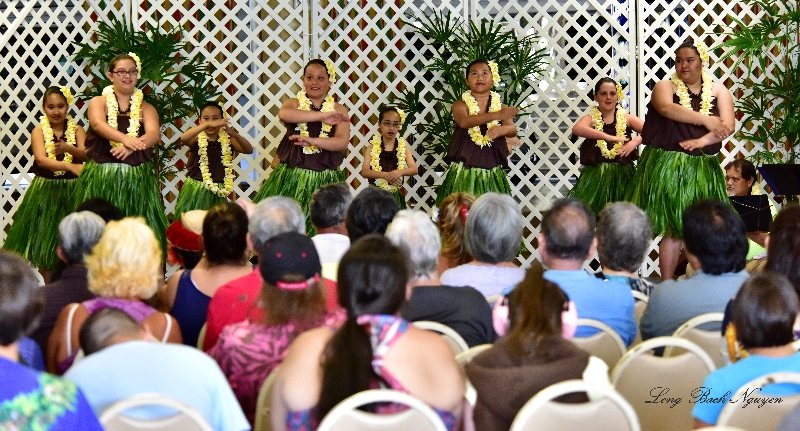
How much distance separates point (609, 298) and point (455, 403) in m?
0.92

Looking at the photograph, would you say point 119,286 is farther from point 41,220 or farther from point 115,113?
point 41,220

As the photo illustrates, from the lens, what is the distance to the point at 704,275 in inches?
107

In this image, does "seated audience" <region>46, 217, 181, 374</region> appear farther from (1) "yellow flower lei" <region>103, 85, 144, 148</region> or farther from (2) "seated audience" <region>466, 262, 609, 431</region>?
(1) "yellow flower lei" <region>103, 85, 144, 148</region>

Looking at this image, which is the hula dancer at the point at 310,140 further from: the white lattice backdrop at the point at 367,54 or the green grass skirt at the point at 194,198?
the white lattice backdrop at the point at 367,54

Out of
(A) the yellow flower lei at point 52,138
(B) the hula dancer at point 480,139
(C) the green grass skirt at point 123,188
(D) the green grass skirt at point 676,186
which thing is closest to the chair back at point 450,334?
(D) the green grass skirt at point 676,186

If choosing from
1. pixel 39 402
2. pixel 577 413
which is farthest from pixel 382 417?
pixel 39 402

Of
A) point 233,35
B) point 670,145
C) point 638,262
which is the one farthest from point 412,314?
point 233,35

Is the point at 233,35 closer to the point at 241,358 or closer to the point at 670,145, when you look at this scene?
the point at 670,145

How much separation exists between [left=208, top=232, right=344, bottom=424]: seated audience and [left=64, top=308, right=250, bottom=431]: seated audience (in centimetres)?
32

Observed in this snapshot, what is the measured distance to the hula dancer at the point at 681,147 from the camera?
493 cm

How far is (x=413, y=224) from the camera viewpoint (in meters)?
2.71

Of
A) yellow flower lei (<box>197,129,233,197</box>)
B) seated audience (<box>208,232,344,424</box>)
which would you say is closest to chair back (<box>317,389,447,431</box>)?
seated audience (<box>208,232,344,424</box>)

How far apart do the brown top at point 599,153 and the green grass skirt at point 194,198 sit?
233cm

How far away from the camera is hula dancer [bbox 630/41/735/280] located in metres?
4.93
